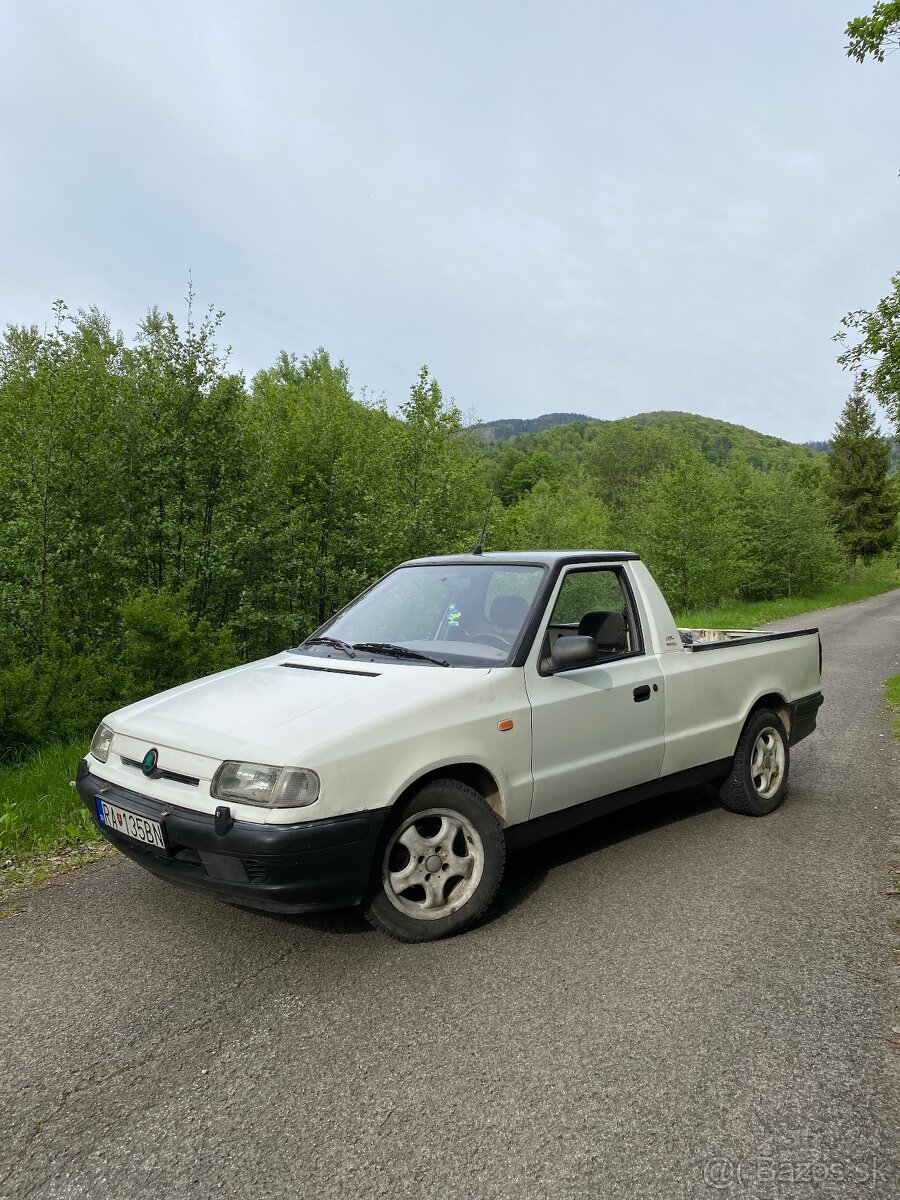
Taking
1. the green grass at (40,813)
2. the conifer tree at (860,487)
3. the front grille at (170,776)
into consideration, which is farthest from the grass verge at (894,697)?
the conifer tree at (860,487)

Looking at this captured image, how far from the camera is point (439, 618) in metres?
4.55

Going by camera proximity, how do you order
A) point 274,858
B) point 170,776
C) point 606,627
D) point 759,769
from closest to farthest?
point 274,858, point 170,776, point 606,627, point 759,769

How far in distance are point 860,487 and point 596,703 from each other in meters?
56.3

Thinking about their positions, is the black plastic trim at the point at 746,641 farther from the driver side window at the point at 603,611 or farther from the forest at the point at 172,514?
the forest at the point at 172,514

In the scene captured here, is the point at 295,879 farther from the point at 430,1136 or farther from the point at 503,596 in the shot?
the point at 503,596

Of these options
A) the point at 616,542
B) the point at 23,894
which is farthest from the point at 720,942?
the point at 616,542

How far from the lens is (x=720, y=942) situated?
139 inches

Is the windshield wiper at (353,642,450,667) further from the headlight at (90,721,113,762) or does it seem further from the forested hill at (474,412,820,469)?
the forested hill at (474,412,820,469)

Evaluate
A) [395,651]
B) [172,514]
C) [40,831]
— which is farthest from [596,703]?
[172,514]

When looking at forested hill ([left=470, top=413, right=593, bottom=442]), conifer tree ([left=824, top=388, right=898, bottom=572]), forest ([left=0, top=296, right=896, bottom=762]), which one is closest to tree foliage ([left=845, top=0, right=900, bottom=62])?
forest ([left=0, top=296, right=896, bottom=762])

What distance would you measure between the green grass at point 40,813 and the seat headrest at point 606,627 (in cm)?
350

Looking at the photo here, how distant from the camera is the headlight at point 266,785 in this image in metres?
3.14

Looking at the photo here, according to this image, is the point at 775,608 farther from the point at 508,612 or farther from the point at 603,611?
the point at 508,612

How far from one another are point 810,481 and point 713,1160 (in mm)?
75099
